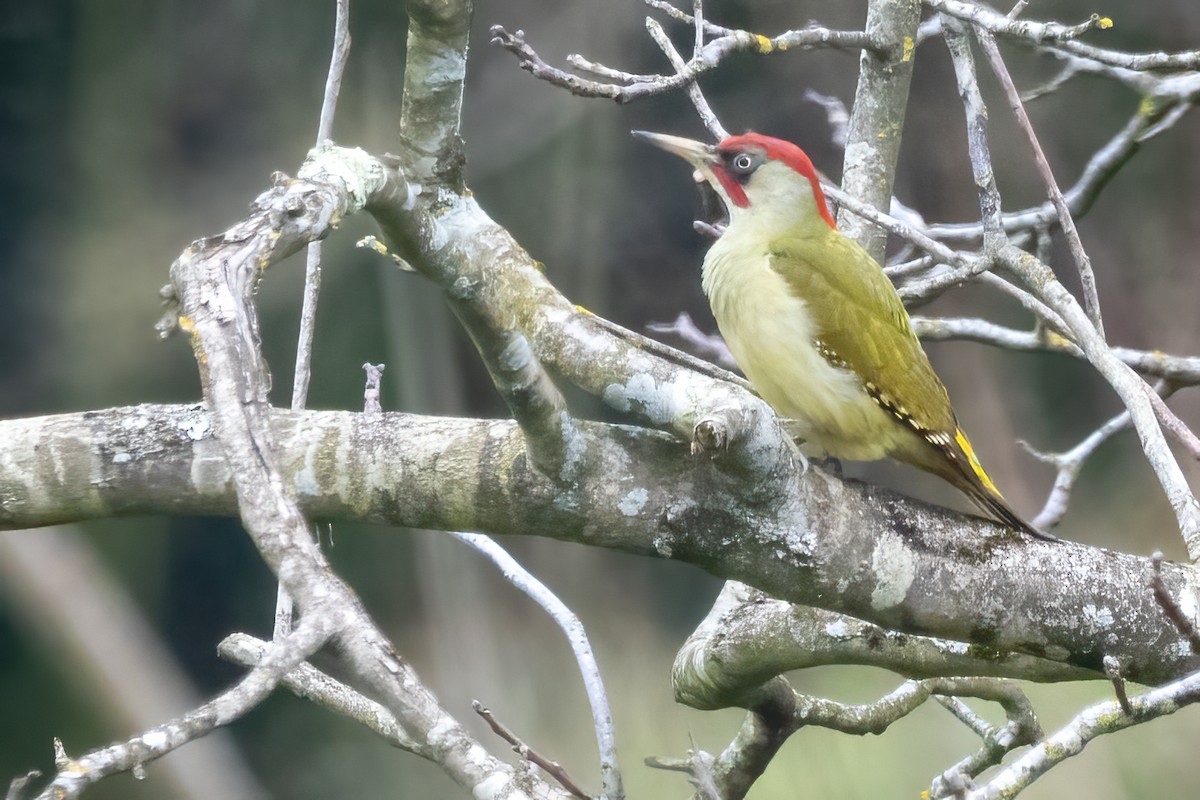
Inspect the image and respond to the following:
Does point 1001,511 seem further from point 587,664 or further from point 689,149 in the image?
point 689,149

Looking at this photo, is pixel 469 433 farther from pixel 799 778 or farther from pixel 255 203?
pixel 799 778

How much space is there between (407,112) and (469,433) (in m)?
0.33

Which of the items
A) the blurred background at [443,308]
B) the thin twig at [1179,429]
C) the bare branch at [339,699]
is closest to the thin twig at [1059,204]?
the thin twig at [1179,429]

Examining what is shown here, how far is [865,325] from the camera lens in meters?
1.52

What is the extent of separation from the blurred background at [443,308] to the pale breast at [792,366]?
2.08m

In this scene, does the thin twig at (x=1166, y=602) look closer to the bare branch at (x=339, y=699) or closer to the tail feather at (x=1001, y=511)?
the tail feather at (x=1001, y=511)

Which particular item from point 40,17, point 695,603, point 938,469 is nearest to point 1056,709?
point 695,603

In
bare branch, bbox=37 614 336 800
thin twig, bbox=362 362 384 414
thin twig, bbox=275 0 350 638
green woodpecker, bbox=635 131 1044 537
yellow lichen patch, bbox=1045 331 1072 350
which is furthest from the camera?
yellow lichen patch, bbox=1045 331 1072 350

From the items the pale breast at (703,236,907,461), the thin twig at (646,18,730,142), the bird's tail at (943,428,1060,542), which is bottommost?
the bird's tail at (943,428,1060,542)

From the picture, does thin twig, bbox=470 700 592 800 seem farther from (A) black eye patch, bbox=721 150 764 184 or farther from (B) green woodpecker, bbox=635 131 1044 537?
(A) black eye patch, bbox=721 150 764 184

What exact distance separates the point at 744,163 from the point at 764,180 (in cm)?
5

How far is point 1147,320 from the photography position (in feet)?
11.8

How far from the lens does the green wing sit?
1475 millimetres

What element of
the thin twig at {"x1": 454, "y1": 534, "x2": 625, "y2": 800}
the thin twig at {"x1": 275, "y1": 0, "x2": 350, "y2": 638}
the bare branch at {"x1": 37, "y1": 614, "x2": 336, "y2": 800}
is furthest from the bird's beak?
the bare branch at {"x1": 37, "y1": 614, "x2": 336, "y2": 800}
